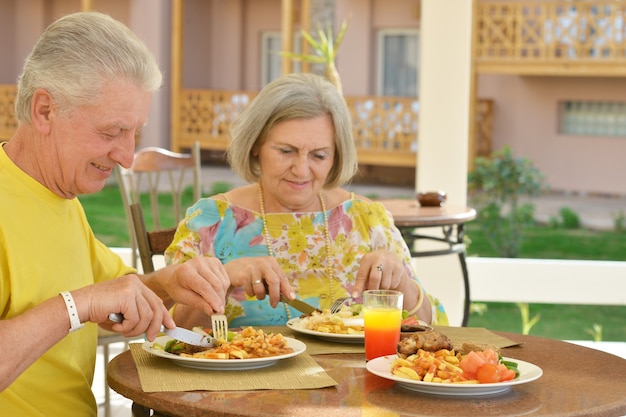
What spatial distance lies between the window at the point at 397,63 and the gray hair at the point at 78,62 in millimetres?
12338

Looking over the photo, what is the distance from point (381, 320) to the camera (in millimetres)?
1766

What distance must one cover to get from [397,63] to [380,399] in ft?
41.5

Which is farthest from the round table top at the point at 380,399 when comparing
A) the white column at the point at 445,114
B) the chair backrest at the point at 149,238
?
the white column at the point at 445,114

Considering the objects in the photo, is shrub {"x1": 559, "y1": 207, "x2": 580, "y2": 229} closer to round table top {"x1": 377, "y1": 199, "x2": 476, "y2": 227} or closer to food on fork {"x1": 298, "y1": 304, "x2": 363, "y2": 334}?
round table top {"x1": 377, "y1": 199, "x2": 476, "y2": 227}

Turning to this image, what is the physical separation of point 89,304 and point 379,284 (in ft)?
2.37

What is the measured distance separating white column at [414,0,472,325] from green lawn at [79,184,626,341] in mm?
1005

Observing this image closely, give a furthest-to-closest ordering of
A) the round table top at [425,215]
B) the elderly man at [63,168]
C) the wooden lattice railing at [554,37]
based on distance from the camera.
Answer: the wooden lattice railing at [554,37] < the round table top at [425,215] < the elderly man at [63,168]

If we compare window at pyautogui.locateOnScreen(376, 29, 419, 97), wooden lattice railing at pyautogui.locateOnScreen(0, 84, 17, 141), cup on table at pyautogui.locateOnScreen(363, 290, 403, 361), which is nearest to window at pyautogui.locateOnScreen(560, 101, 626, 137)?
window at pyautogui.locateOnScreen(376, 29, 419, 97)

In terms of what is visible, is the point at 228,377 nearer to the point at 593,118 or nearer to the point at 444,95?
the point at 444,95

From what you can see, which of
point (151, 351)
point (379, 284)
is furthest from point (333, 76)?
point (151, 351)

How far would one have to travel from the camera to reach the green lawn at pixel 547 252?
820 centimetres

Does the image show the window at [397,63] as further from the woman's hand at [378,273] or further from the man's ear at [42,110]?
the man's ear at [42,110]

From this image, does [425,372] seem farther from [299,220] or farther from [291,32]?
[291,32]

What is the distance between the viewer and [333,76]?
519 centimetres
